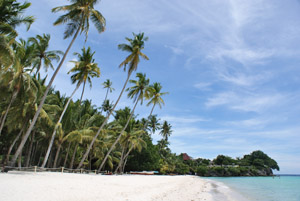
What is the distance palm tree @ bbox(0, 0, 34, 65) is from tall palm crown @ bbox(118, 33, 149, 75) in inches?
486

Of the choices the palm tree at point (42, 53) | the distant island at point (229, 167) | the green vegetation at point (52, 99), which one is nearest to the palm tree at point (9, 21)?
the green vegetation at point (52, 99)

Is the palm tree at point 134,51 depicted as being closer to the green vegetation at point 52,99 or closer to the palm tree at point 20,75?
the green vegetation at point 52,99

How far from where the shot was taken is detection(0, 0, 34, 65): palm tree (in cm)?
933

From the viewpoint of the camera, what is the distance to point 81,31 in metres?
15.8

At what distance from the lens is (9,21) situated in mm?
11516

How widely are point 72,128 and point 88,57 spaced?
350 inches

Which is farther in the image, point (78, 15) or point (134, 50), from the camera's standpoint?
point (134, 50)

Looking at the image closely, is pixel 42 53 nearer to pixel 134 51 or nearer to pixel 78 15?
pixel 78 15

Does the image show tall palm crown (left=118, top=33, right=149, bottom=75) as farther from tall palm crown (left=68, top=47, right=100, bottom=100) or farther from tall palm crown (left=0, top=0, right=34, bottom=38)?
tall palm crown (left=0, top=0, right=34, bottom=38)

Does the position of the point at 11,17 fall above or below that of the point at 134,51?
below

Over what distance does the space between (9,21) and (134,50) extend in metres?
13.5

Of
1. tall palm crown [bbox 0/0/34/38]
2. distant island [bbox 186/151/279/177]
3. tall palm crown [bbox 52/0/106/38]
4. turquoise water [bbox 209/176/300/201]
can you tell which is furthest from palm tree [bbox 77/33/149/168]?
distant island [bbox 186/151/279/177]

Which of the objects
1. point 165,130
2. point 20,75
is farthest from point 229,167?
point 20,75

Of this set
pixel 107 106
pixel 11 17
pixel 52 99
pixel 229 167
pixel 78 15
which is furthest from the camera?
pixel 229 167
